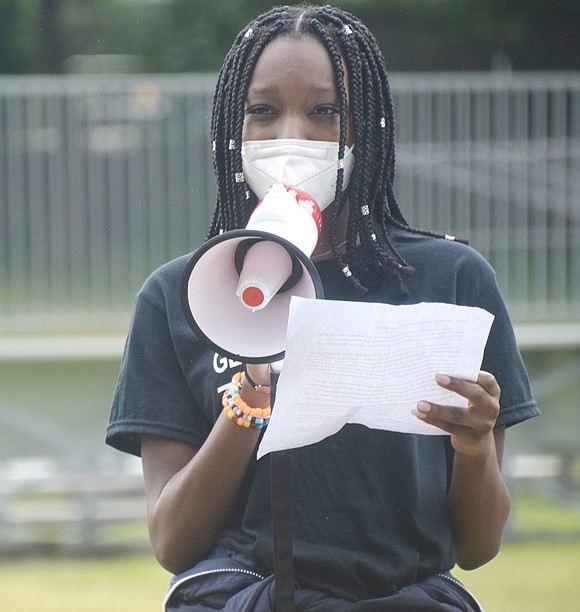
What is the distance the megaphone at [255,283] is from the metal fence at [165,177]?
4.71m

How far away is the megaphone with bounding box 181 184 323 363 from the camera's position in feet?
6.38

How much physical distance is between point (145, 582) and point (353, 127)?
13.7 feet

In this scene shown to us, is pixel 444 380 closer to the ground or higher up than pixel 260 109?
closer to the ground

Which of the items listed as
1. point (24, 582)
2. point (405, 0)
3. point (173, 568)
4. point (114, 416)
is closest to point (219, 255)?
point (114, 416)

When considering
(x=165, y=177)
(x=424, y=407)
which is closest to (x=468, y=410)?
(x=424, y=407)

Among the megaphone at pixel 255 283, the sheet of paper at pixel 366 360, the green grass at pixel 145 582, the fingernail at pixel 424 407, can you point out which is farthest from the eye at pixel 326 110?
the green grass at pixel 145 582

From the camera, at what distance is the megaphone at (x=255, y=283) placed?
1944 millimetres

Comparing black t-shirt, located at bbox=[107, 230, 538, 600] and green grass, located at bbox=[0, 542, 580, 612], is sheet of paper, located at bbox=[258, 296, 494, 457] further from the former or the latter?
green grass, located at bbox=[0, 542, 580, 612]

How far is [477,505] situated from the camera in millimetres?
2146

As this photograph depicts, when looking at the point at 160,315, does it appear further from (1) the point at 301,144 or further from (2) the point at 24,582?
(2) the point at 24,582

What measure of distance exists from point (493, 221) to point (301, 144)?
5.02 meters

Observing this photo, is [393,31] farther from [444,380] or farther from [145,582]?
[444,380]

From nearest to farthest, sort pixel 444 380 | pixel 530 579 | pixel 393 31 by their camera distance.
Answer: pixel 444 380 → pixel 530 579 → pixel 393 31

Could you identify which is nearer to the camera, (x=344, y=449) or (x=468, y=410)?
(x=468, y=410)
